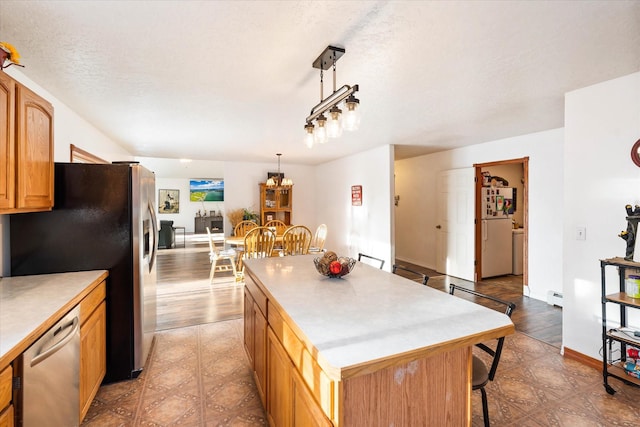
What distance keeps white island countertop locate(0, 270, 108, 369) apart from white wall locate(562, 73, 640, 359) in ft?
11.9

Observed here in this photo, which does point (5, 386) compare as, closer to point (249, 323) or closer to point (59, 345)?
point (59, 345)

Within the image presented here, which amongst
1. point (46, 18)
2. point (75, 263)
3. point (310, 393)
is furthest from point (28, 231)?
point (310, 393)

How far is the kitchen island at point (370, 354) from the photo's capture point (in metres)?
1.00

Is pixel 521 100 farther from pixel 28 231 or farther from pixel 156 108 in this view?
pixel 28 231

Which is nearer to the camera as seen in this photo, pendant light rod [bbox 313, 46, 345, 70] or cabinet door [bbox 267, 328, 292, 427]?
cabinet door [bbox 267, 328, 292, 427]

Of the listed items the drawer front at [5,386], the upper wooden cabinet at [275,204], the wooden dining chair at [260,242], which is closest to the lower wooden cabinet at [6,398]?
the drawer front at [5,386]

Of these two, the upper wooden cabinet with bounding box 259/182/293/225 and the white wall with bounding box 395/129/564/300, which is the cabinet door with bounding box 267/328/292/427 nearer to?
the white wall with bounding box 395/129/564/300

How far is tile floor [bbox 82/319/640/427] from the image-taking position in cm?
188

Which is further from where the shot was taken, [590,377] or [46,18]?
[590,377]

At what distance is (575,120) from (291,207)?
557 centimetres

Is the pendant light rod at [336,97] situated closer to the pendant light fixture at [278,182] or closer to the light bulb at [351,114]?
the light bulb at [351,114]

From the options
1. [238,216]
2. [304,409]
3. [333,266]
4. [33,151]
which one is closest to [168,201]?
[238,216]

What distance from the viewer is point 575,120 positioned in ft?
8.47

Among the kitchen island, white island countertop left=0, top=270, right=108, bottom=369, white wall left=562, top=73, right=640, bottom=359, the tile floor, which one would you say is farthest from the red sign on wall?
white island countertop left=0, top=270, right=108, bottom=369
